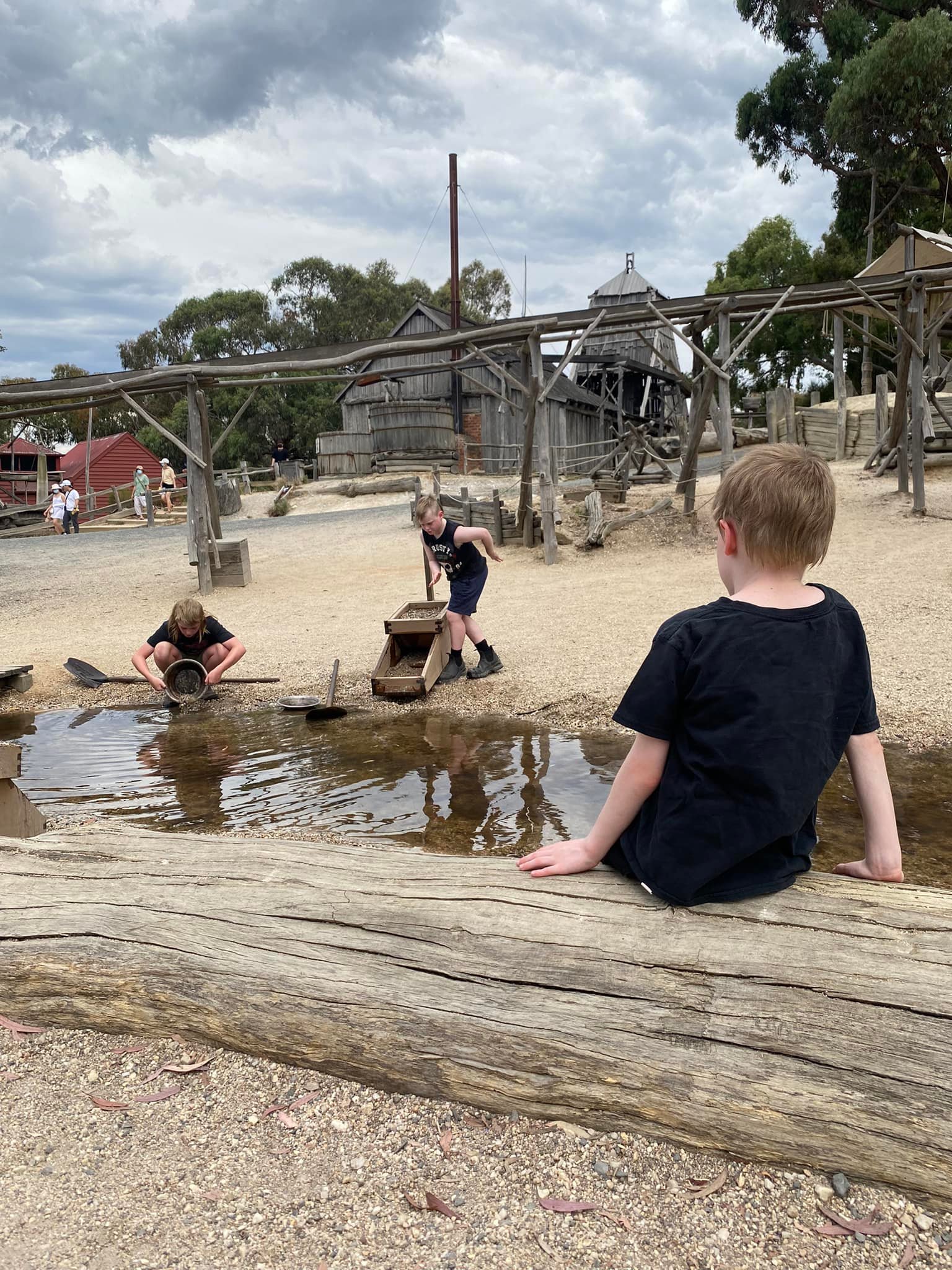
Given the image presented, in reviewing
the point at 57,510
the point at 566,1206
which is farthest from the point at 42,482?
the point at 566,1206

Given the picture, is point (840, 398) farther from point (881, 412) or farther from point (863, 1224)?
point (863, 1224)

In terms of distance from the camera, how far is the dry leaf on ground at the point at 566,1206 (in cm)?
181

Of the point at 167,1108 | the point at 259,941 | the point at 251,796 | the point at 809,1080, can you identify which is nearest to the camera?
the point at 809,1080

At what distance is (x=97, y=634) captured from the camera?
1095 centimetres

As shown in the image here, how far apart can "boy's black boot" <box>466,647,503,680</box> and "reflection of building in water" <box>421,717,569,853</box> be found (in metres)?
0.98

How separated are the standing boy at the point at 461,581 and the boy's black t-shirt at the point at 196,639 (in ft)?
6.32

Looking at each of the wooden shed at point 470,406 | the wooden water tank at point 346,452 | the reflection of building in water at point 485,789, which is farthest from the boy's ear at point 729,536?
the wooden water tank at point 346,452

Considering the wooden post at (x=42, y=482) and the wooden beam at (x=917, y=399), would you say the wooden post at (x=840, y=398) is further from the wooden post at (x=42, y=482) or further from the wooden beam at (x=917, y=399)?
the wooden post at (x=42, y=482)

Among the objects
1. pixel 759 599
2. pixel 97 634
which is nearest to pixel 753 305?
pixel 97 634

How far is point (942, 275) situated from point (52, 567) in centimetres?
1579

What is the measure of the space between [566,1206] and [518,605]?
30.0 feet

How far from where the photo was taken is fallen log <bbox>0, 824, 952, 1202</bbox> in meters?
1.87

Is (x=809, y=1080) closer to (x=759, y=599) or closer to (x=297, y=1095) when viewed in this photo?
(x=759, y=599)

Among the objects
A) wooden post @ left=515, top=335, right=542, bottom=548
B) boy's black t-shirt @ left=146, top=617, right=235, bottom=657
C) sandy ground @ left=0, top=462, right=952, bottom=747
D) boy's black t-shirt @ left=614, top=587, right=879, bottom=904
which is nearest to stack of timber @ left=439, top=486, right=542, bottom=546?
wooden post @ left=515, top=335, right=542, bottom=548
